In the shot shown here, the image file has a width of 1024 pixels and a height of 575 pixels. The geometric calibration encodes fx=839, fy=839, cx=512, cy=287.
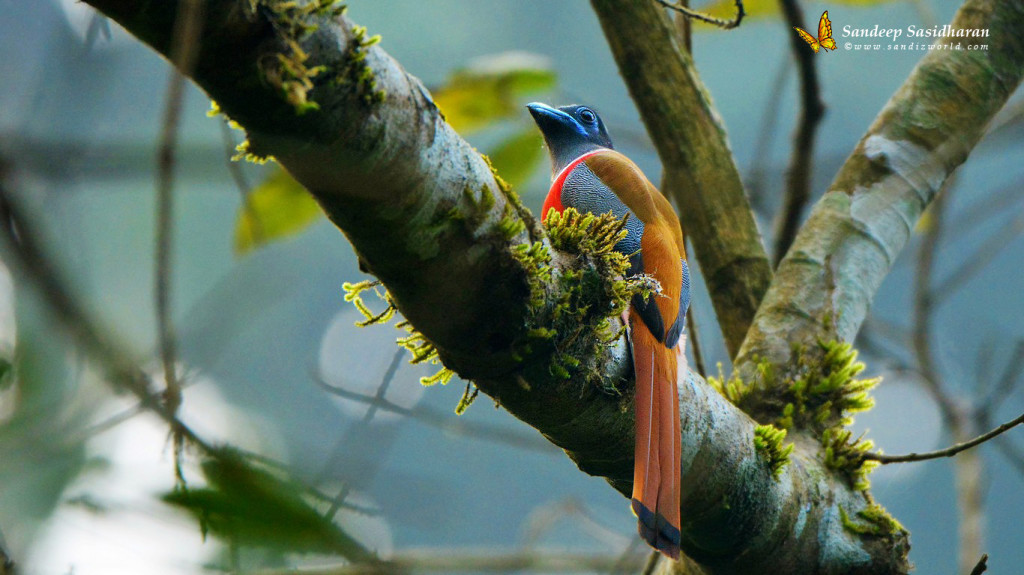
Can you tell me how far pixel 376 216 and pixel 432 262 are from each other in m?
0.13

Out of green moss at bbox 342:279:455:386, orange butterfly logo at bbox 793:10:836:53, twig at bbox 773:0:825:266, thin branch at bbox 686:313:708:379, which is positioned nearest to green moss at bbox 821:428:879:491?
thin branch at bbox 686:313:708:379

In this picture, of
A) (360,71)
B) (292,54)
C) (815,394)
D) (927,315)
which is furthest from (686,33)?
(292,54)

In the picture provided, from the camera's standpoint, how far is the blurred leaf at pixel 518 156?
352 cm

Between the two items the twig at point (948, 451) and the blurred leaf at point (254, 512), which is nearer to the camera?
the blurred leaf at point (254, 512)

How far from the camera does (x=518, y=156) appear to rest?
3.54 metres

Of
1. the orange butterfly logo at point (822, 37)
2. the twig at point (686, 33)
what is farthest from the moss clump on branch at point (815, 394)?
the twig at point (686, 33)

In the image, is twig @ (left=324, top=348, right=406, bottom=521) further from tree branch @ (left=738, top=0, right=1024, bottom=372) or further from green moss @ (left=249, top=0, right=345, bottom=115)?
tree branch @ (left=738, top=0, right=1024, bottom=372)

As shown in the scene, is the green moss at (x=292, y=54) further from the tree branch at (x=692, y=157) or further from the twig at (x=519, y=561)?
the tree branch at (x=692, y=157)

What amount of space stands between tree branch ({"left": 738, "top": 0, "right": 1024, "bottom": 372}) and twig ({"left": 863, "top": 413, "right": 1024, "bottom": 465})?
1.71 feet

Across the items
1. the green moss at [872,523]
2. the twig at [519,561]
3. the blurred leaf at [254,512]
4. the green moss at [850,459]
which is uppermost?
the green moss at [850,459]

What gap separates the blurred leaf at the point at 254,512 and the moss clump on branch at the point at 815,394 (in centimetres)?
203

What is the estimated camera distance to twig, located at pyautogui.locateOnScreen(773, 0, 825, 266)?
10.6ft

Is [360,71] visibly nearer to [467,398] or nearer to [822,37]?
[467,398]

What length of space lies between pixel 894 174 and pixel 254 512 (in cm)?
295
